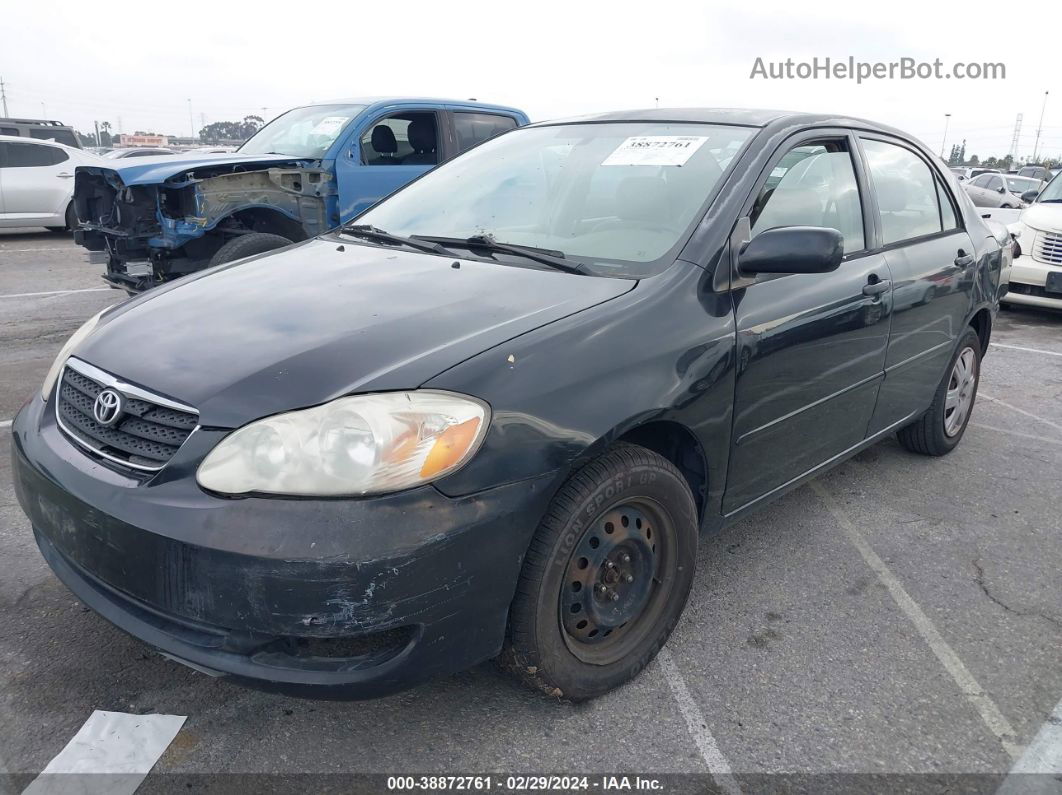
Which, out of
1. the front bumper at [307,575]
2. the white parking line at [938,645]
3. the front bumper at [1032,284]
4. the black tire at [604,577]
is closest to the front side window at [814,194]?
the black tire at [604,577]

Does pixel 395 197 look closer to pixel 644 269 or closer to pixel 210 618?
pixel 644 269

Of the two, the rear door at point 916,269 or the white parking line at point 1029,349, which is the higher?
the rear door at point 916,269

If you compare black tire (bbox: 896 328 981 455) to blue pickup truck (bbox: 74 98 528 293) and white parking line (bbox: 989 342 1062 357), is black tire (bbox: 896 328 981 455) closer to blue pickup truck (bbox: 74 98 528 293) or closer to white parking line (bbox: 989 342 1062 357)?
white parking line (bbox: 989 342 1062 357)

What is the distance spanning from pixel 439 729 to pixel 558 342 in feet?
3.65

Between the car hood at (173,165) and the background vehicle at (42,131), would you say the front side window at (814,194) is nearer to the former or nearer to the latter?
the car hood at (173,165)

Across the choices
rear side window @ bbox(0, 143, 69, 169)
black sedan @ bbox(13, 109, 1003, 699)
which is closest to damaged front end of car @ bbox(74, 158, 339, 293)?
black sedan @ bbox(13, 109, 1003, 699)

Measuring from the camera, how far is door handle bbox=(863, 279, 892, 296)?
3240mm

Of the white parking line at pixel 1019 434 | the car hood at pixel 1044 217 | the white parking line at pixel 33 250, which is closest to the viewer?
the white parking line at pixel 1019 434

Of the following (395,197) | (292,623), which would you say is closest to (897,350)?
(395,197)

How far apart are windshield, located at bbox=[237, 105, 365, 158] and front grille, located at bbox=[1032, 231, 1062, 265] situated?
6897 millimetres

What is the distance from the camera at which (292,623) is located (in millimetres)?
1859

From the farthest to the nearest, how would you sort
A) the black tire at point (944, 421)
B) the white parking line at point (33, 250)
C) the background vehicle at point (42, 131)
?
the background vehicle at point (42, 131)
the white parking line at point (33, 250)
the black tire at point (944, 421)

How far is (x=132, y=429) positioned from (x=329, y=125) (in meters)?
6.08

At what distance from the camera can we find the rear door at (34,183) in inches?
512
